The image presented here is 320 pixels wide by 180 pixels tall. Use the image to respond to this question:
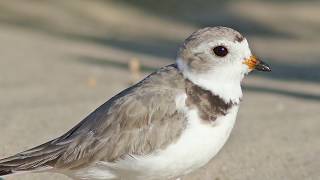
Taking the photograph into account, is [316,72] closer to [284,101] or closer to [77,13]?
[284,101]

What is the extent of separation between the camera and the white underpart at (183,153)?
14.4 ft

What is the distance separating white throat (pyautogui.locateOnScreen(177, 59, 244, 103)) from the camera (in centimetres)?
453

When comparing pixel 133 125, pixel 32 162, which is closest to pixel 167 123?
pixel 133 125

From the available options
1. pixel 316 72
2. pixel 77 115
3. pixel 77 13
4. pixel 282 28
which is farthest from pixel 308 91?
pixel 77 13

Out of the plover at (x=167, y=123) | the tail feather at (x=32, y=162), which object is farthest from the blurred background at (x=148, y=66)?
the plover at (x=167, y=123)

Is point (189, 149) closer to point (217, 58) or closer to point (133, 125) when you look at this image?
point (133, 125)

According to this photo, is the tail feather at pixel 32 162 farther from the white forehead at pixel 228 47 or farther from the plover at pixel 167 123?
the white forehead at pixel 228 47

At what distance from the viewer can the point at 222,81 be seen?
4562mm

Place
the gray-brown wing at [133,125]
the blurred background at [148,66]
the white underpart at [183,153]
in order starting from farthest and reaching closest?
the blurred background at [148,66] → the gray-brown wing at [133,125] → the white underpart at [183,153]

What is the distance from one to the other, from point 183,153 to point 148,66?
5577 mm

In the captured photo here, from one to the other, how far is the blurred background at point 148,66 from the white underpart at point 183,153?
1.10 metres

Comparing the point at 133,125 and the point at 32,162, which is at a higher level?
the point at 133,125

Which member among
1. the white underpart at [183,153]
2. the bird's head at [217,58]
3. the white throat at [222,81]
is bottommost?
the white underpart at [183,153]

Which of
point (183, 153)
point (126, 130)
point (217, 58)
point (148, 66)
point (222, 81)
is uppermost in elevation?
point (148, 66)
